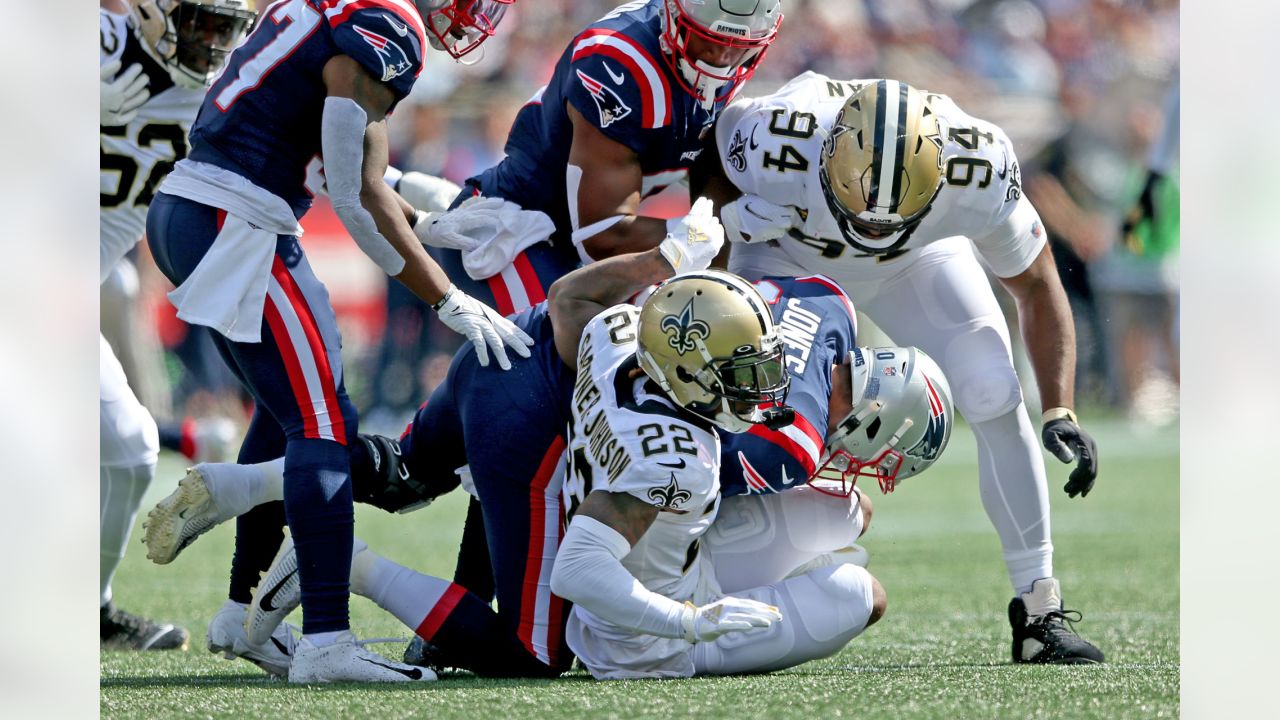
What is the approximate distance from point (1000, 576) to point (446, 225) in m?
2.28

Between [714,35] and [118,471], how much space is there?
74.7 inches

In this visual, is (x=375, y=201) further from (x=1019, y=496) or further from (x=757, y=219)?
(x=1019, y=496)

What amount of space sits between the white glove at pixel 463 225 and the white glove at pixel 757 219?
0.65m

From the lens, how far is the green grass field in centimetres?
261

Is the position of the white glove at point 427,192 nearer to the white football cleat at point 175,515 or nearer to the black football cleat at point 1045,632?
the white football cleat at point 175,515

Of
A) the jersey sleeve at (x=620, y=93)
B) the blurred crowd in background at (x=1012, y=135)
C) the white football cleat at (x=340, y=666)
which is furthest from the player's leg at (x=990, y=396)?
the blurred crowd in background at (x=1012, y=135)

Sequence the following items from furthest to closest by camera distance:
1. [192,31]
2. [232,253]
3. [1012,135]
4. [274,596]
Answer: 1. [1012,135]
2. [192,31]
3. [274,596]
4. [232,253]

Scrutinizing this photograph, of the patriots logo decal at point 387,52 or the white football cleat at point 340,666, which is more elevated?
the patriots logo decal at point 387,52

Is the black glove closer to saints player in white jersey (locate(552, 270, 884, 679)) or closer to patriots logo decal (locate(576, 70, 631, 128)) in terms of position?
saints player in white jersey (locate(552, 270, 884, 679))

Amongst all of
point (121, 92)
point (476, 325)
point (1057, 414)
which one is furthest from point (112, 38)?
point (1057, 414)

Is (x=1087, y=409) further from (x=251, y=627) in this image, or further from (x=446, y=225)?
(x=251, y=627)

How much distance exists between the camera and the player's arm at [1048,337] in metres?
3.42

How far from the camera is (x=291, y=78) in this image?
10.2 feet
